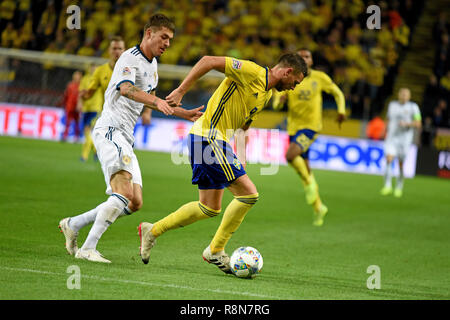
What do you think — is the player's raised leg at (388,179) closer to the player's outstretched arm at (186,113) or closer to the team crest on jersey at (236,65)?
the team crest on jersey at (236,65)

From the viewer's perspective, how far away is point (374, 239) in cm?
1003

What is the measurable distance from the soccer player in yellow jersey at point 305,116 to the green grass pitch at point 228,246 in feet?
2.88

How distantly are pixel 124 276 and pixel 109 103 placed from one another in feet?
5.85

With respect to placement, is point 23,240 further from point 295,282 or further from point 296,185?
point 296,185

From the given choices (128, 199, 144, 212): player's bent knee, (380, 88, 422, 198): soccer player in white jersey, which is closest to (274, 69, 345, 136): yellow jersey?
(128, 199, 144, 212): player's bent knee

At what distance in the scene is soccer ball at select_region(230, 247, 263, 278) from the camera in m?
6.53

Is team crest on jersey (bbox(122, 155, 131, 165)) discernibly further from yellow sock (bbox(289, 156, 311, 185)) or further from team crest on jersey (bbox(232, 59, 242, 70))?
yellow sock (bbox(289, 156, 311, 185))

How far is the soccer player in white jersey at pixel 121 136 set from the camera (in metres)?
6.70

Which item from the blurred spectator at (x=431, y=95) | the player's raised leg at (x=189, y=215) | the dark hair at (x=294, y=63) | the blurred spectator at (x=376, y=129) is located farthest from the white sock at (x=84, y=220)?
the blurred spectator at (x=431, y=95)

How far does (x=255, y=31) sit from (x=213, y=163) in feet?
70.8

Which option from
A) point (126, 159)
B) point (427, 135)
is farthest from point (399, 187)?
point (126, 159)

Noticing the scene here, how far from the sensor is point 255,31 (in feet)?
90.4

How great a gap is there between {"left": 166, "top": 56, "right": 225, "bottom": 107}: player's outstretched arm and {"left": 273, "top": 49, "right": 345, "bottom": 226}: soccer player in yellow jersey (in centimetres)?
494
